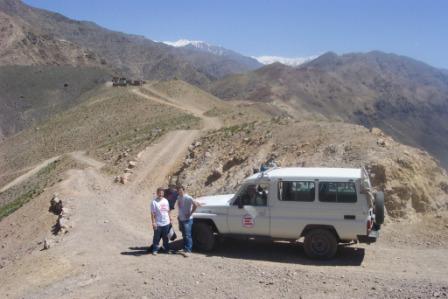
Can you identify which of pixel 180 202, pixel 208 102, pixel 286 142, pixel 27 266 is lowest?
pixel 27 266

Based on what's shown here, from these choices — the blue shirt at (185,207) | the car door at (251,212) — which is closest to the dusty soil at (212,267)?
the car door at (251,212)

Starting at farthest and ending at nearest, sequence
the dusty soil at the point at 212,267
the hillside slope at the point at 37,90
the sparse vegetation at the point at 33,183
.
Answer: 1. the hillside slope at the point at 37,90
2. the sparse vegetation at the point at 33,183
3. the dusty soil at the point at 212,267

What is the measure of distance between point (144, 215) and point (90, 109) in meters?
42.1

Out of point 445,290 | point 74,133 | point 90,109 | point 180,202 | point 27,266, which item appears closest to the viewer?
point 445,290

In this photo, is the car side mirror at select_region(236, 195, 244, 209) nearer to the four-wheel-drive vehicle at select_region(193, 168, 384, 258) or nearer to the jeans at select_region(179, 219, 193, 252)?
the four-wheel-drive vehicle at select_region(193, 168, 384, 258)

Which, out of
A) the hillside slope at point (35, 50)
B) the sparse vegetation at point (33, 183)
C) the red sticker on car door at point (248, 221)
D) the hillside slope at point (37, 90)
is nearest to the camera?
the red sticker on car door at point (248, 221)

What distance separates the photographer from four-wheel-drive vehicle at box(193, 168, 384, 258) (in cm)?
1210

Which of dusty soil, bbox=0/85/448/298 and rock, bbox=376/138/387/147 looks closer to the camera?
dusty soil, bbox=0/85/448/298

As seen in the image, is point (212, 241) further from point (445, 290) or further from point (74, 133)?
point (74, 133)

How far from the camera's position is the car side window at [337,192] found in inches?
477

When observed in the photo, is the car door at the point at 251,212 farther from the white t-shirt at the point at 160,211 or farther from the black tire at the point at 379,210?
the black tire at the point at 379,210

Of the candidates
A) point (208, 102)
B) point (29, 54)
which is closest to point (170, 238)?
point (208, 102)

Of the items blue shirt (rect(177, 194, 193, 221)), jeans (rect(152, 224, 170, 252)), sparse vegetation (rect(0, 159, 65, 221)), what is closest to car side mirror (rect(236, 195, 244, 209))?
blue shirt (rect(177, 194, 193, 221))

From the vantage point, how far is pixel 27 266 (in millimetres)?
14055
